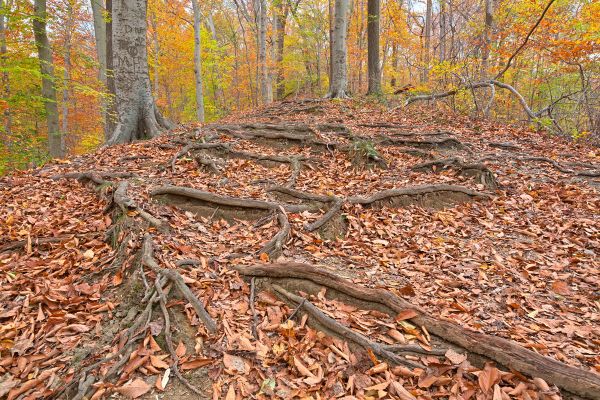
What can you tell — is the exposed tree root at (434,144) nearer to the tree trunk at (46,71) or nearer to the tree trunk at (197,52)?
the tree trunk at (46,71)

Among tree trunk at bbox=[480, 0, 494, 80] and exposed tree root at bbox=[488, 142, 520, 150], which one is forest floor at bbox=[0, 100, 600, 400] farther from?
tree trunk at bbox=[480, 0, 494, 80]

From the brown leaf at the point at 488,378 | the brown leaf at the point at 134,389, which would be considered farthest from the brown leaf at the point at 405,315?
the brown leaf at the point at 134,389

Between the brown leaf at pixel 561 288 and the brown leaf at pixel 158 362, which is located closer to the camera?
the brown leaf at pixel 158 362

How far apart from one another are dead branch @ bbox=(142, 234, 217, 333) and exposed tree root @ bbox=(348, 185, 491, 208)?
2.61m

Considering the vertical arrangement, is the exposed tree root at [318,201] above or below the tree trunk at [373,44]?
below

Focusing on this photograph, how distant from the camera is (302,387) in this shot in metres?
2.47

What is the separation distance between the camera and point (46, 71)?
10.9 meters

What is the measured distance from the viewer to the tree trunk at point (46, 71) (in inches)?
412

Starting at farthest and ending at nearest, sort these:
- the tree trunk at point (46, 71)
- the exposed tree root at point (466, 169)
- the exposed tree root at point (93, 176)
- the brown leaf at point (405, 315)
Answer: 1. the tree trunk at point (46, 71)
2. the exposed tree root at point (466, 169)
3. the exposed tree root at point (93, 176)
4. the brown leaf at point (405, 315)

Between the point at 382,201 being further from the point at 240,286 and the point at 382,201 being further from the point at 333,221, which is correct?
the point at 240,286

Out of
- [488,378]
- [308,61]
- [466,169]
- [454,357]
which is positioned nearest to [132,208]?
[454,357]

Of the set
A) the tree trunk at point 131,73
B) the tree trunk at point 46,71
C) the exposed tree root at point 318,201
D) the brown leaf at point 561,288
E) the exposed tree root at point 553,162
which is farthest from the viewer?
the tree trunk at point 46,71

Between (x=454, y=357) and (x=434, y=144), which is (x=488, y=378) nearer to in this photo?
(x=454, y=357)

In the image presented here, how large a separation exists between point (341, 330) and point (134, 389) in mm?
1525
